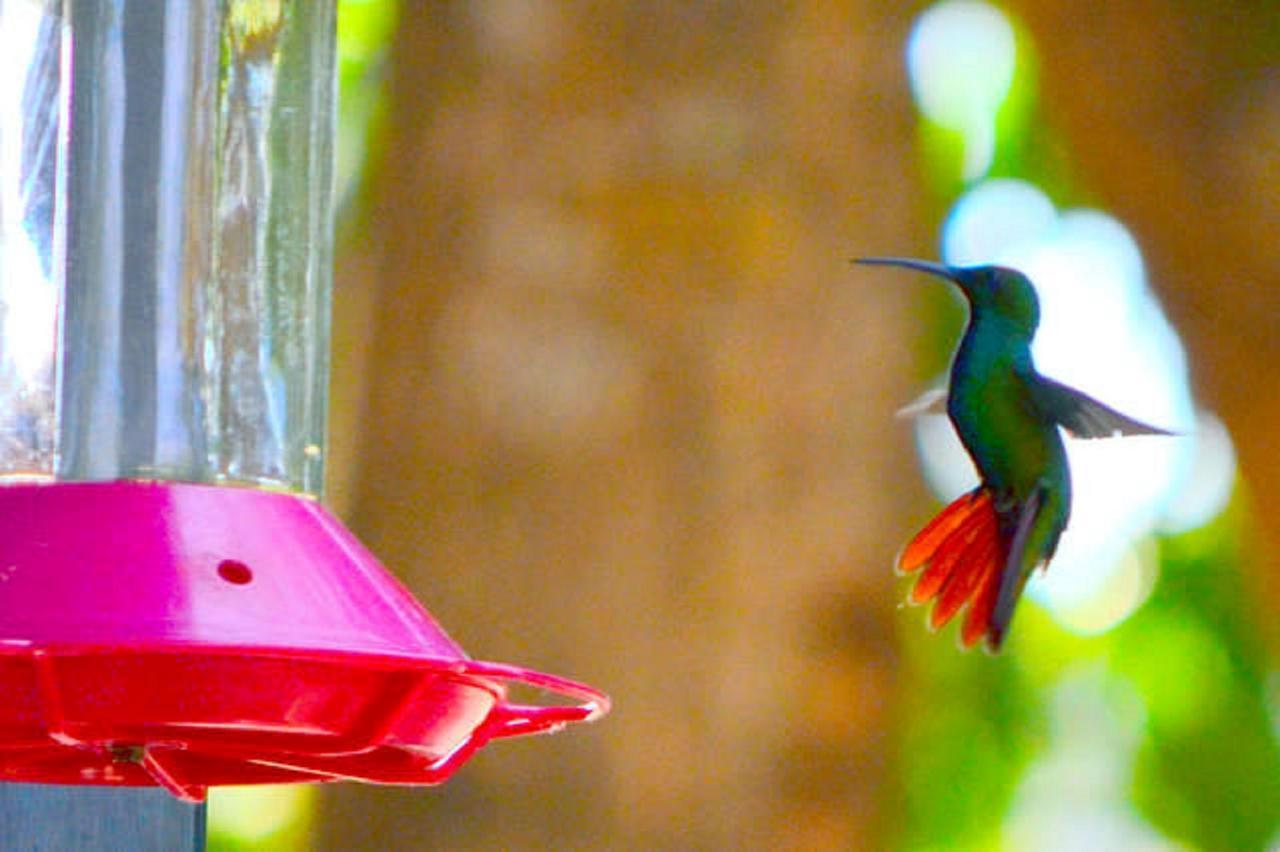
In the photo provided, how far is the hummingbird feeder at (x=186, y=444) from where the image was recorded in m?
1.70

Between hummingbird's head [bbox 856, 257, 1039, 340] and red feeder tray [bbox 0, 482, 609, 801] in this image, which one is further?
hummingbird's head [bbox 856, 257, 1039, 340]

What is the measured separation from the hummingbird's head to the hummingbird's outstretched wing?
0.20 ft

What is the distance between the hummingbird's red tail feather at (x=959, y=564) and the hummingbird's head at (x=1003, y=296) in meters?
0.19

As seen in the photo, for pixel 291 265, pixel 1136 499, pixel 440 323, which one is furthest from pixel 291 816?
pixel 291 265

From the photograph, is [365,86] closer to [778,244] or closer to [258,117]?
[778,244]

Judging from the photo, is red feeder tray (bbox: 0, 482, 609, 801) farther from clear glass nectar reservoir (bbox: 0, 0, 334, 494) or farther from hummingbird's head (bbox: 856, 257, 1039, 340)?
hummingbird's head (bbox: 856, 257, 1039, 340)

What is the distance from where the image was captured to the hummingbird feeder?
1700 mm

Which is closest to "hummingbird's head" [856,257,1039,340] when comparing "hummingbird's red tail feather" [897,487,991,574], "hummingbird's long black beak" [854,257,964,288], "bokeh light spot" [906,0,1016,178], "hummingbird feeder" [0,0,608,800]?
"hummingbird's long black beak" [854,257,964,288]

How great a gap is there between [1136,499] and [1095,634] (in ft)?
4.01

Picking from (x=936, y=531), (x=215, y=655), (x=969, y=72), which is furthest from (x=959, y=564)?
(x=969, y=72)

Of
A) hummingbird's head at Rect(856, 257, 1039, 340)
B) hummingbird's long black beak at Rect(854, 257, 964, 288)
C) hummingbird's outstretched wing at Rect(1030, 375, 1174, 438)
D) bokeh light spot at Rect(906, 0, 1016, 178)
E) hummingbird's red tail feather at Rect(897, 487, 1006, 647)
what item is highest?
bokeh light spot at Rect(906, 0, 1016, 178)

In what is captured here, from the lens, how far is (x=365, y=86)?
269 inches

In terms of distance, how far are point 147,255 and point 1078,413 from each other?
917 millimetres

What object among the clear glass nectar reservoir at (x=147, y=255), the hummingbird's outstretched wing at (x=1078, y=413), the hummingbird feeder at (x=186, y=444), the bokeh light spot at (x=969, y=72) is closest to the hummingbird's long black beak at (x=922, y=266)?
the hummingbird's outstretched wing at (x=1078, y=413)
